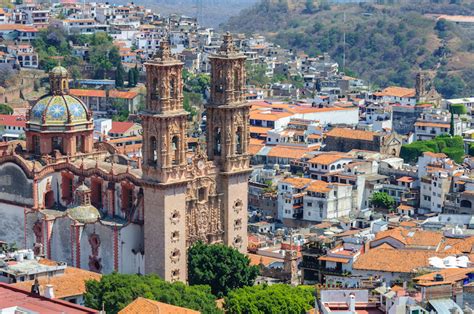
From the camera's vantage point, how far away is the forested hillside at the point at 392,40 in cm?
14612

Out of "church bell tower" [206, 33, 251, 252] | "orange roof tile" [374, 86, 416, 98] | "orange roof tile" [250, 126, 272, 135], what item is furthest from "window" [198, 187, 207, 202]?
"orange roof tile" [374, 86, 416, 98]

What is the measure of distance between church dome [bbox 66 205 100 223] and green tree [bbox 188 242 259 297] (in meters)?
4.89

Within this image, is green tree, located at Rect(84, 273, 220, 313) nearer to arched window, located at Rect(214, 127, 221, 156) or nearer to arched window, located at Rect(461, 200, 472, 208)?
arched window, located at Rect(214, 127, 221, 156)

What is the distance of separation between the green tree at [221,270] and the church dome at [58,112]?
32.7 ft

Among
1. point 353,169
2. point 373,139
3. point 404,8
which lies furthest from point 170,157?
point 404,8

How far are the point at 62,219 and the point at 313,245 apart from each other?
10884 millimetres

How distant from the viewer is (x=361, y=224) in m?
65.6

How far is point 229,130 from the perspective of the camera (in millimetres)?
56688

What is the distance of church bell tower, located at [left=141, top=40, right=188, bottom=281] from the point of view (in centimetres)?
5372

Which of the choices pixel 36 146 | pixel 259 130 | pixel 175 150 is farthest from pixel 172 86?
pixel 259 130

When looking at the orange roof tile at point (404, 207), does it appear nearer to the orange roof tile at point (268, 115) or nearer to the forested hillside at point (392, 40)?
the orange roof tile at point (268, 115)

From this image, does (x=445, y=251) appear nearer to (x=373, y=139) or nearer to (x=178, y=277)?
(x=178, y=277)

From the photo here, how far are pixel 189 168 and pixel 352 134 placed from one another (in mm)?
36607

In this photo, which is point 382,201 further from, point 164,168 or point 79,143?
point 164,168
